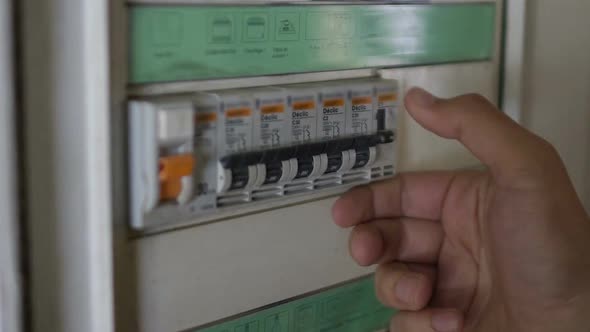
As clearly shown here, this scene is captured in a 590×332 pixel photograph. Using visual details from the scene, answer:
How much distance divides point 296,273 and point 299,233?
0.04 meters

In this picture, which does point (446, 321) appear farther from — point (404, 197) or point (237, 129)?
point (237, 129)

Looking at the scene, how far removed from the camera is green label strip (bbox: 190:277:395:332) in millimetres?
684

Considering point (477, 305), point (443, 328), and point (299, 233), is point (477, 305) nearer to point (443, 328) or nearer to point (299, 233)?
point (443, 328)

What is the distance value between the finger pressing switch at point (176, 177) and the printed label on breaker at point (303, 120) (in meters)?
0.12

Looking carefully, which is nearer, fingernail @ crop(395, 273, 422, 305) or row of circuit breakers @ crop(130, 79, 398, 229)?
row of circuit breakers @ crop(130, 79, 398, 229)

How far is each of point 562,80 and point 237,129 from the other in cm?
55

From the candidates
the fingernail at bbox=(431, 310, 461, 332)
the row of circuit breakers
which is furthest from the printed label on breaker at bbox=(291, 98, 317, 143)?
the fingernail at bbox=(431, 310, 461, 332)

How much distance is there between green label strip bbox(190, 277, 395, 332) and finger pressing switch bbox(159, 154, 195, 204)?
0.45ft

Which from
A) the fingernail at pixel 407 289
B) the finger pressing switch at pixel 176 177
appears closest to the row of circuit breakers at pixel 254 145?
the finger pressing switch at pixel 176 177

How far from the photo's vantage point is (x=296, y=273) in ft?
2.34

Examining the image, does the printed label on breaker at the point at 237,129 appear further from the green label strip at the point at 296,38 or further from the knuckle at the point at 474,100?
the knuckle at the point at 474,100

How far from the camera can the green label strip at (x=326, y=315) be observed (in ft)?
2.24

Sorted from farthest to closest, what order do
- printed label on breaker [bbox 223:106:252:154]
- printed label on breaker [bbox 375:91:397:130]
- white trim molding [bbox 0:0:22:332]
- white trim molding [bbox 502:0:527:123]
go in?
white trim molding [bbox 502:0:527:123]
printed label on breaker [bbox 375:91:397:130]
printed label on breaker [bbox 223:106:252:154]
white trim molding [bbox 0:0:22:332]

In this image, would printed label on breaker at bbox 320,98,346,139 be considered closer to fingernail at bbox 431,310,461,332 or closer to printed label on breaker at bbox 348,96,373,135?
printed label on breaker at bbox 348,96,373,135
